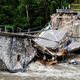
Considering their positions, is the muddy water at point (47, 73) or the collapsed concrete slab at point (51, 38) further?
the collapsed concrete slab at point (51, 38)

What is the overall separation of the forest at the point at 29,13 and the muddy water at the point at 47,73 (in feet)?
50.6

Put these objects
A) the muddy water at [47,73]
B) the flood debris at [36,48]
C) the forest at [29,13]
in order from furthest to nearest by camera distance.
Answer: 1. the forest at [29,13]
2. the flood debris at [36,48]
3. the muddy water at [47,73]

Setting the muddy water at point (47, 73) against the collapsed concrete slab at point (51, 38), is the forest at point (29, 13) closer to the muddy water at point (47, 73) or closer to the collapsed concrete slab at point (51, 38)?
the collapsed concrete slab at point (51, 38)

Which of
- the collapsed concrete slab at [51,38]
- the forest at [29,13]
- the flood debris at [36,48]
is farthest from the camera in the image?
the forest at [29,13]

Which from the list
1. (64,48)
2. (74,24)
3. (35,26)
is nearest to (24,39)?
(64,48)

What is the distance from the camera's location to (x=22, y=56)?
2536 centimetres

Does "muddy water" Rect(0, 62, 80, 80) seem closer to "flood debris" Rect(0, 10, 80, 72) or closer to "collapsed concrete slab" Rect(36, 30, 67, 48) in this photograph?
"flood debris" Rect(0, 10, 80, 72)

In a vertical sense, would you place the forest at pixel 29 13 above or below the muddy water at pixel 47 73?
above

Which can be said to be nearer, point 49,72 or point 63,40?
point 49,72

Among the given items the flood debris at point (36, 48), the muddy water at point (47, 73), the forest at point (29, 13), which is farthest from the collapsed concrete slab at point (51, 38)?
the forest at point (29, 13)

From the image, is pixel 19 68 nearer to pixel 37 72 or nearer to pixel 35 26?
pixel 37 72

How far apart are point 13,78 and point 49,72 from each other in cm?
292

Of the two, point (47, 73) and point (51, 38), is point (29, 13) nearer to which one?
point (51, 38)

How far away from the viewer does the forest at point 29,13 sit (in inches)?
1614
